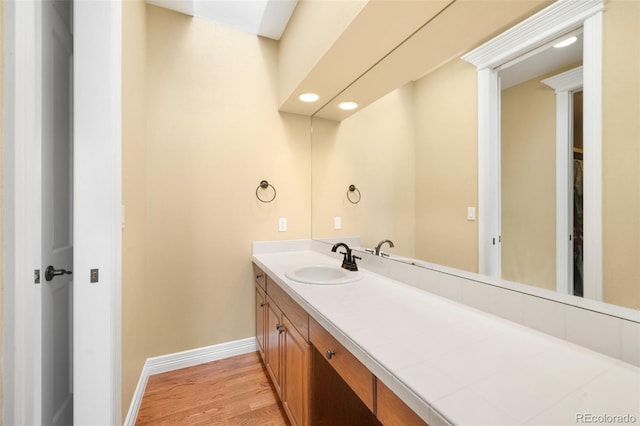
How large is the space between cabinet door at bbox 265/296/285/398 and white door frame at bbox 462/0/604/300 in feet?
3.73

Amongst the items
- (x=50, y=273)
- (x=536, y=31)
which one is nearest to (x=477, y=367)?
(x=536, y=31)

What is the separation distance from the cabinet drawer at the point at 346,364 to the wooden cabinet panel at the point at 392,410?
0.04m

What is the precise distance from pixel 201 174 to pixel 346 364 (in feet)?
5.76

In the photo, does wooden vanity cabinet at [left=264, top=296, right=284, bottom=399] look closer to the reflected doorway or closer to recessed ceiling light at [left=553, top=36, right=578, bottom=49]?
the reflected doorway

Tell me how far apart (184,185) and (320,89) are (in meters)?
1.26

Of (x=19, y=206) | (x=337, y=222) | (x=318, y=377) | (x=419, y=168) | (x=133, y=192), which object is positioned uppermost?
(x=419, y=168)

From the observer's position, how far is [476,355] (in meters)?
0.73

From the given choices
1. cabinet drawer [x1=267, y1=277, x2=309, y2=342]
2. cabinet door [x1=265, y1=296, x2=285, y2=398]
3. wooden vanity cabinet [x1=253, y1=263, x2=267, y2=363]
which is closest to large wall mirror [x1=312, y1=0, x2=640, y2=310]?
cabinet drawer [x1=267, y1=277, x2=309, y2=342]

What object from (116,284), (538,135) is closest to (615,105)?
(538,135)

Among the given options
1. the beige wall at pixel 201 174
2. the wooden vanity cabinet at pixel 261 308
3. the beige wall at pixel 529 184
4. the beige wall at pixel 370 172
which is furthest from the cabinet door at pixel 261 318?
the beige wall at pixel 529 184

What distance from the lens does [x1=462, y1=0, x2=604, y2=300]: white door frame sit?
777 mm

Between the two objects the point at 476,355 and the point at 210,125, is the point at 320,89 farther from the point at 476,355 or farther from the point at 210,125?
the point at 476,355

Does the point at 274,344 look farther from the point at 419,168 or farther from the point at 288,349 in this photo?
the point at 419,168

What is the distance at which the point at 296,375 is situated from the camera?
4.23 feet
